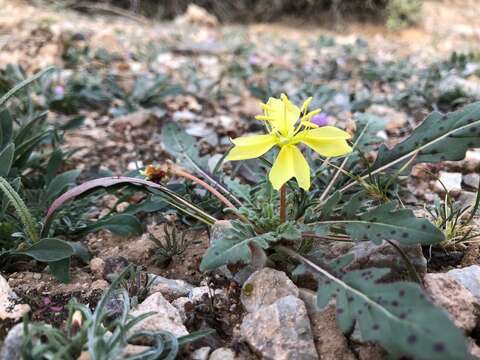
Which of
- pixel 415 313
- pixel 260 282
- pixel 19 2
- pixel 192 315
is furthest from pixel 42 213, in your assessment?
pixel 19 2

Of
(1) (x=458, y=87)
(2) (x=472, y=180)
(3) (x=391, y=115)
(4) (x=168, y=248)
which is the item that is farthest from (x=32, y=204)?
(1) (x=458, y=87)

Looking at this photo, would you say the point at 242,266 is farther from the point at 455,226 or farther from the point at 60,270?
the point at 455,226

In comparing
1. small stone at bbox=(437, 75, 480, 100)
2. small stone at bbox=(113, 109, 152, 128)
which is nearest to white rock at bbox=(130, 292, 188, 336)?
small stone at bbox=(113, 109, 152, 128)

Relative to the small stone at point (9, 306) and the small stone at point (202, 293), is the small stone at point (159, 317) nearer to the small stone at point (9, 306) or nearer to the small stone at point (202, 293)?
the small stone at point (202, 293)

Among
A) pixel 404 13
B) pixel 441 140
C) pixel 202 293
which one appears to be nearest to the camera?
pixel 202 293

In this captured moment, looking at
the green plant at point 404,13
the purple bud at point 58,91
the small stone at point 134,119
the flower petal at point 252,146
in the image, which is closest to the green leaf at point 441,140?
the flower petal at point 252,146

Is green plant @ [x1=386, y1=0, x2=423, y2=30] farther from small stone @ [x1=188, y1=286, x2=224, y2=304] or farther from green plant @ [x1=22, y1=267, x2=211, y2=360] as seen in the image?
green plant @ [x1=22, y1=267, x2=211, y2=360]

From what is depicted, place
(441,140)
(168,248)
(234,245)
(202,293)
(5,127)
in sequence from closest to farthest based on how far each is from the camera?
(234,245) → (202,293) → (441,140) → (168,248) → (5,127)

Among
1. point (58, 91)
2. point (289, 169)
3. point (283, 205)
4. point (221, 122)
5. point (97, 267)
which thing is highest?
point (289, 169)
